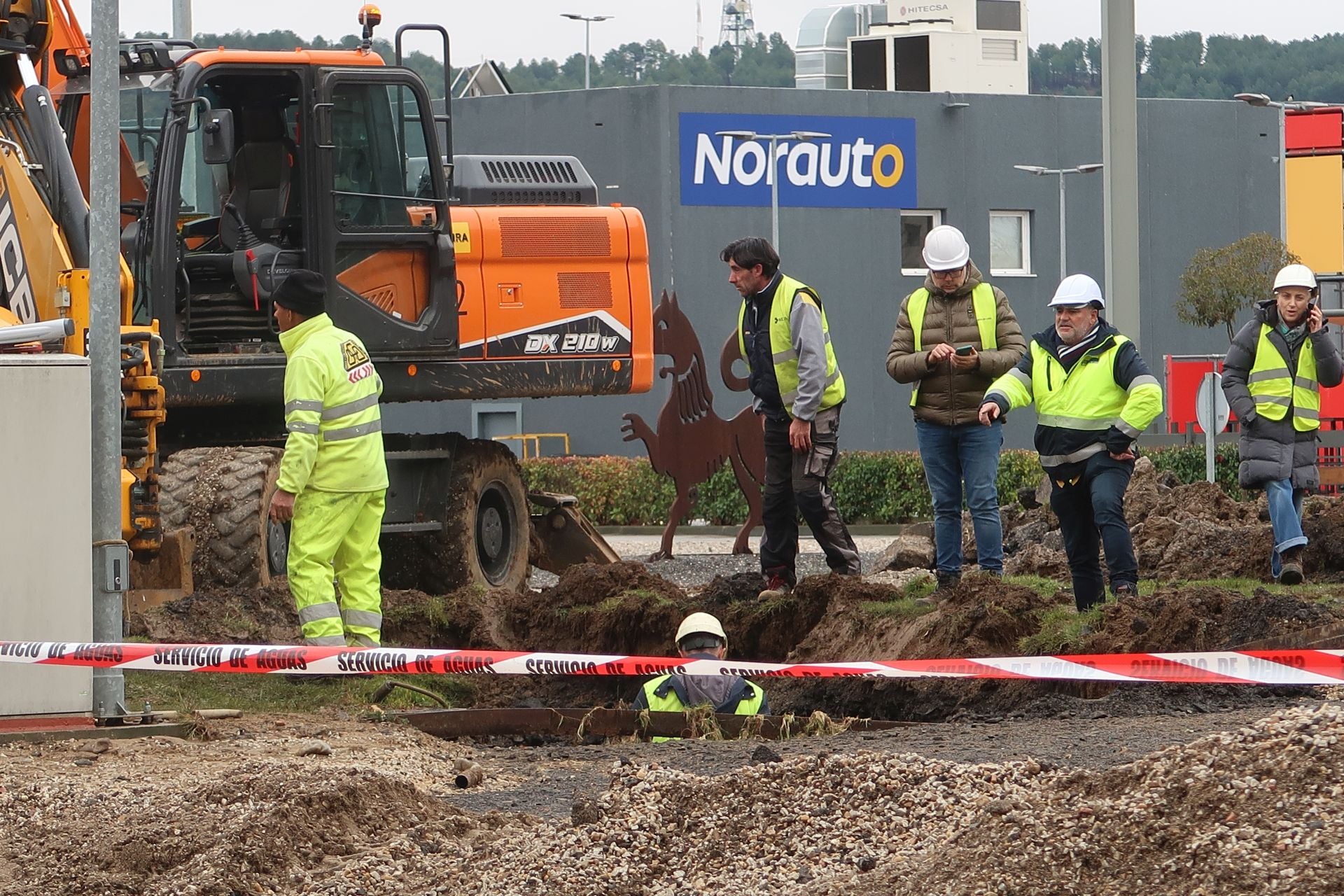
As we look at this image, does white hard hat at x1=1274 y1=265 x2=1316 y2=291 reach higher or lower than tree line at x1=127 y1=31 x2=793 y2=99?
lower

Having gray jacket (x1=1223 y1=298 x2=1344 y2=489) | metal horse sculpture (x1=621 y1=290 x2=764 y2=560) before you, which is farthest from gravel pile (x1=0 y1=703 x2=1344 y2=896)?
metal horse sculpture (x1=621 y1=290 x2=764 y2=560)

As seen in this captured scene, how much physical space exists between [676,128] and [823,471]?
101 ft

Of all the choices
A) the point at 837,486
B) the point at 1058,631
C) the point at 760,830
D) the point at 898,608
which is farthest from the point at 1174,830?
the point at 837,486

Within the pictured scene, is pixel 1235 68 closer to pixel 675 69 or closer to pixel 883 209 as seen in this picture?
pixel 675 69

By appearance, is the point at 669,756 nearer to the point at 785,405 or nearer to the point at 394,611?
the point at 785,405

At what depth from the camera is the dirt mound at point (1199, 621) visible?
8.90m

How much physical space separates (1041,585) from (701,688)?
295 centimetres

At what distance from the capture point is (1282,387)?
11.4 meters

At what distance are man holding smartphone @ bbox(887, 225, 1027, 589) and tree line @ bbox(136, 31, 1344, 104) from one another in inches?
2992

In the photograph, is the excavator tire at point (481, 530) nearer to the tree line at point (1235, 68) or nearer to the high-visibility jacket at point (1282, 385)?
the high-visibility jacket at point (1282, 385)

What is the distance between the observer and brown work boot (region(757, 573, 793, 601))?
11.4 metres

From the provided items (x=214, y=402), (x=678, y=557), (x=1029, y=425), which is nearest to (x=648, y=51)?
(x=1029, y=425)

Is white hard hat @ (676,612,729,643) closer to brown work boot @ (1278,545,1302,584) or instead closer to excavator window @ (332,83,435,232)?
brown work boot @ (1278,545,1302,584)

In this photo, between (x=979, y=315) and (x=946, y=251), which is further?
(x=979, y=315)
